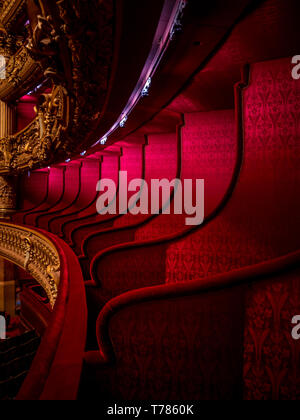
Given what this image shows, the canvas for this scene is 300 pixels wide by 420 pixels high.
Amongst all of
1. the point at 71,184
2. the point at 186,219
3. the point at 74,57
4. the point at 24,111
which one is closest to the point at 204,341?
the point at 74,57

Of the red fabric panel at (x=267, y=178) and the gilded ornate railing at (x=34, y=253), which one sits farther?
the gilded ornate railing at (x=34, y=253)

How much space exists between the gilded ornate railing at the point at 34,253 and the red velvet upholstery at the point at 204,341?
122 cm

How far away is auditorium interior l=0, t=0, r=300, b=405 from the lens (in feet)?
2.41

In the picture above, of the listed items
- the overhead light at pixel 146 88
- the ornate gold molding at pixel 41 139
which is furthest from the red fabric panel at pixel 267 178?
the ornate gold molding at pixel 41 139

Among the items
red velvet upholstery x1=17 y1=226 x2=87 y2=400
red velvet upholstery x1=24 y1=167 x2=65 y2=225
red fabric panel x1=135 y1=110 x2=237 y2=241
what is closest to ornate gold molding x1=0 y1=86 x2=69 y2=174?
red fabric panel x1=135 y1=110 x2=237 y2=241

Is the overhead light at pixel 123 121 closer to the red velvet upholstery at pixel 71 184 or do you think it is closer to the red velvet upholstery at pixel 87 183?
the red velvet upholstery at pixel 87 183

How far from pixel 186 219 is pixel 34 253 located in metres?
2.04

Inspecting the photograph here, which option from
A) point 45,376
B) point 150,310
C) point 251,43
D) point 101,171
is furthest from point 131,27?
point 101,171

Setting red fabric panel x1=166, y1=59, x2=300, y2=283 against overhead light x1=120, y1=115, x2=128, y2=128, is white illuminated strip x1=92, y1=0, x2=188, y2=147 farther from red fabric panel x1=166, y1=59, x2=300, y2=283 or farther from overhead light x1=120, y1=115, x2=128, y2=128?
red fabric panel x1=166, y1=59, x2=300, y2=283

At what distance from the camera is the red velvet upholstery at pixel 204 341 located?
0.72 metres

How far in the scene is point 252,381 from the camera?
749 millimetres

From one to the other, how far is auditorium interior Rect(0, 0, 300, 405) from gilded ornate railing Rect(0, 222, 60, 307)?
5cm

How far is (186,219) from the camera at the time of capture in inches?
92.9
